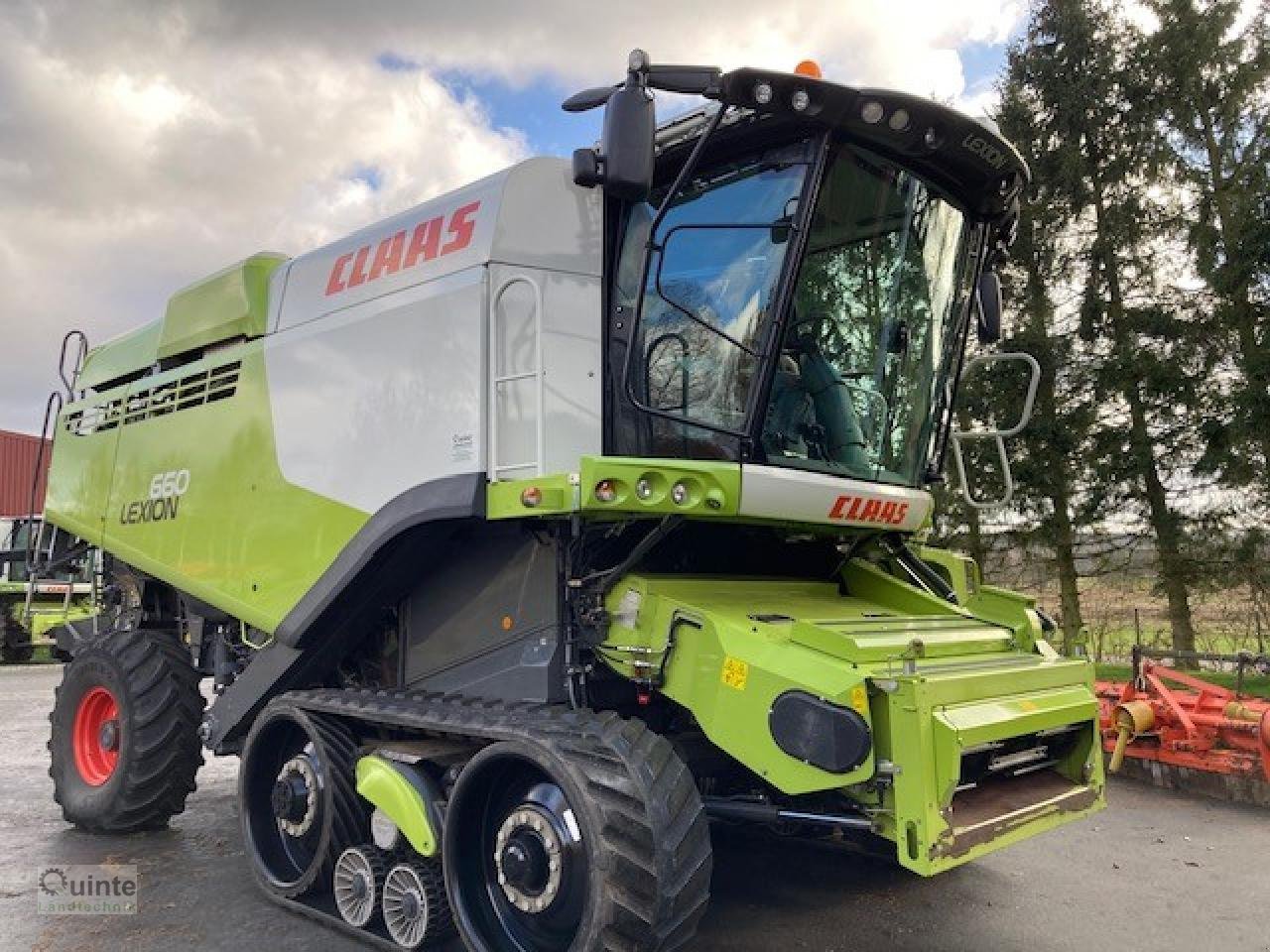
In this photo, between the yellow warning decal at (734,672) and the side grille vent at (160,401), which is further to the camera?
the side grille vent at (160,401)

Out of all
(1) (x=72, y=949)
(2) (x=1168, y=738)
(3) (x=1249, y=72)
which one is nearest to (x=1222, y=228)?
(3) (x=1249, y=72)

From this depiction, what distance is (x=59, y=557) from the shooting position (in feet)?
24.8

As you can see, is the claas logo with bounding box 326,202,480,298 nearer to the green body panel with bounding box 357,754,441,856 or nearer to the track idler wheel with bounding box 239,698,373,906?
the track idler wheel with bounding box 239,698,373,906

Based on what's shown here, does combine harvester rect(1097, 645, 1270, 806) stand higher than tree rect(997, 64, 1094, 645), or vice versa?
tree rect(997, 64, 1094, 645)

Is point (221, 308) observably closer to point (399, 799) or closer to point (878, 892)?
point (399, 799)

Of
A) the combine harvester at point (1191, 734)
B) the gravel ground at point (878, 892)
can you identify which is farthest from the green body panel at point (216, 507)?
the combine harvester at point (1191, 734)

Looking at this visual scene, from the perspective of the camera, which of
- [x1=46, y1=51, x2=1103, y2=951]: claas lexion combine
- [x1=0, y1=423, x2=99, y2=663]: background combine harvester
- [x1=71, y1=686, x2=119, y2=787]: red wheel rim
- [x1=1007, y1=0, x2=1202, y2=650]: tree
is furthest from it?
[x1=1007, y1=0, x2=1202, y2=650]: tree

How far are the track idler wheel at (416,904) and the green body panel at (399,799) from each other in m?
0.12

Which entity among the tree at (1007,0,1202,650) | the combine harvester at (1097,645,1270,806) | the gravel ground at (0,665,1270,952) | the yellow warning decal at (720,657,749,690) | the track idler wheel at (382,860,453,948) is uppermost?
the tree at (1007,0,1202,650)

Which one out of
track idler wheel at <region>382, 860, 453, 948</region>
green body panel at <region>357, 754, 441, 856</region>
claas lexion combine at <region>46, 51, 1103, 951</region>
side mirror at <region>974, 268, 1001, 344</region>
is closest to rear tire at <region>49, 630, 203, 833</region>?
claas lexion combine at <region>46, 51, 1103, 951</region>

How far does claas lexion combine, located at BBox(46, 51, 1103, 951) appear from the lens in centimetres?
343

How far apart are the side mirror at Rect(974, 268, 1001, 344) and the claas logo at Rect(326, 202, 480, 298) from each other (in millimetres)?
2408

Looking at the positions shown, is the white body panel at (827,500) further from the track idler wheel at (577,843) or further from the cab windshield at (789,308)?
the track idler wheel at (577,843)

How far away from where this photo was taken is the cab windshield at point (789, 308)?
12.8ft
